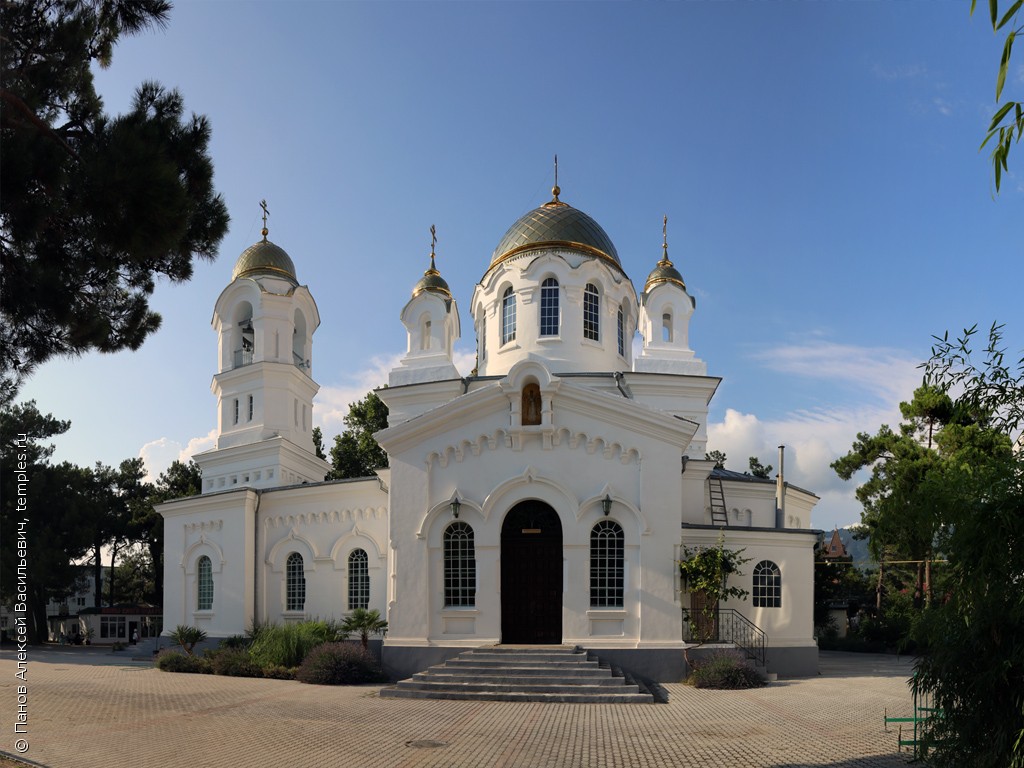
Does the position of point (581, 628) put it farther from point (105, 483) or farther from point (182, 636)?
point (105, 483)

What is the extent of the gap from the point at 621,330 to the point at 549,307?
2.67 m

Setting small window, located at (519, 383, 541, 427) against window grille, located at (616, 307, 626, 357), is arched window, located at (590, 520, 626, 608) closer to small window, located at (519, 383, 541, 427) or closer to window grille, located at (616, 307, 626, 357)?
small window, located at (519, 383, 541, 427)

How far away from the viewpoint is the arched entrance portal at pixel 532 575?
19.0 metres

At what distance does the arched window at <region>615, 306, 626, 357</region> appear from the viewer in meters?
26.9

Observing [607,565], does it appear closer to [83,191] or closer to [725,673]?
[725,673]

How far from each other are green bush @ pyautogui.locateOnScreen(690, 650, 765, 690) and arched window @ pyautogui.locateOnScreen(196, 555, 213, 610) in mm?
15200

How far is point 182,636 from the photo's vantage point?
23406mm

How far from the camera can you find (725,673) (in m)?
17.6

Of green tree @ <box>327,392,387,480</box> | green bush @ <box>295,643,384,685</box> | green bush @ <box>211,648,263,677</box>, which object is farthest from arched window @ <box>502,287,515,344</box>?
green tree @ <box>327,392,387,480</box>

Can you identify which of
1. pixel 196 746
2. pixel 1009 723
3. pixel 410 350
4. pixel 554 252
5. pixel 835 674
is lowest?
pixel 835 674

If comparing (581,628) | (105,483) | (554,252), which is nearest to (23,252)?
(581,628)

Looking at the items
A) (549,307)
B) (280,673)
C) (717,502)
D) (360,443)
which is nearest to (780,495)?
(717,502)

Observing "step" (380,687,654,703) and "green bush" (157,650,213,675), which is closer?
"step" (380,687,654,703)

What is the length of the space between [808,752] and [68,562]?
3654cm
